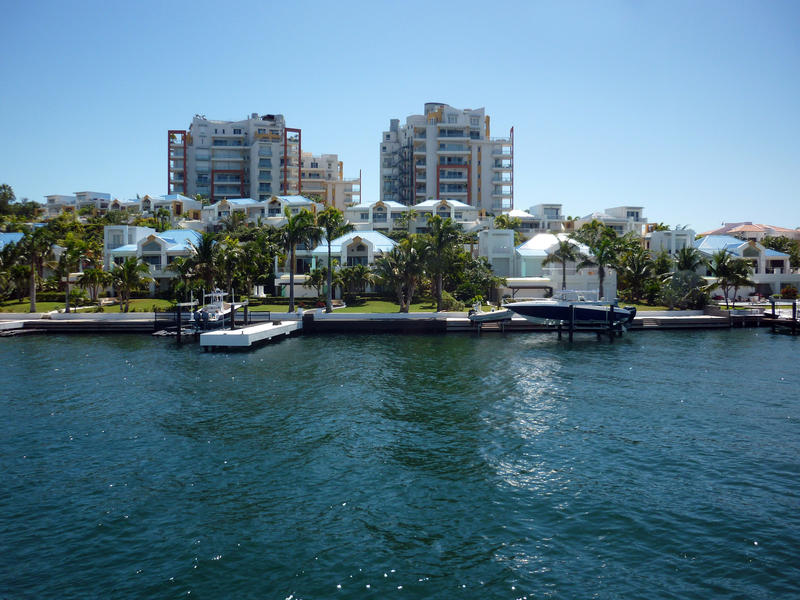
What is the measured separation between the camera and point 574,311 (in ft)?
185

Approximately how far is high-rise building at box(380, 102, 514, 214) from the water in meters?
104

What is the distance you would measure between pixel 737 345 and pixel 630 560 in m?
42.9

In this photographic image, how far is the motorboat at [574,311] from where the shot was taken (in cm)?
5625

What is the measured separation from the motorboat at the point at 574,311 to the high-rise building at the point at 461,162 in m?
79.5

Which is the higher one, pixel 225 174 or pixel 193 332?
pixel 225 174

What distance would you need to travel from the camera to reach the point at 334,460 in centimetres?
2177

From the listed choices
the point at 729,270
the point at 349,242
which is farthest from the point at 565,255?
the point at 349,242

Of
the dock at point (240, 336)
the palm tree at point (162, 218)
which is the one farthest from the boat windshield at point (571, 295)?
the palm tree at point (162, 218)

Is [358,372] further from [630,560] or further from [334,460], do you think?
[630,560]

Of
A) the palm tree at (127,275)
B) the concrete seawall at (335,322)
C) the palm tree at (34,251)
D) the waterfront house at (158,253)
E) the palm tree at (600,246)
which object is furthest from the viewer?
the waterfront house at (158,253)

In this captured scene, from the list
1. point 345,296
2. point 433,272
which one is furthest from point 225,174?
point 433,272

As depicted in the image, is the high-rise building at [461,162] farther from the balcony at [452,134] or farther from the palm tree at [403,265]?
the palm tree at [403,265]

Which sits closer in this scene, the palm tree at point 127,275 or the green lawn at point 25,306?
the palm tree at point 127,275

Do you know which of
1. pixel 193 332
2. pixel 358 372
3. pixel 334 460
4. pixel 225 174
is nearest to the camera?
pixel 334 460
